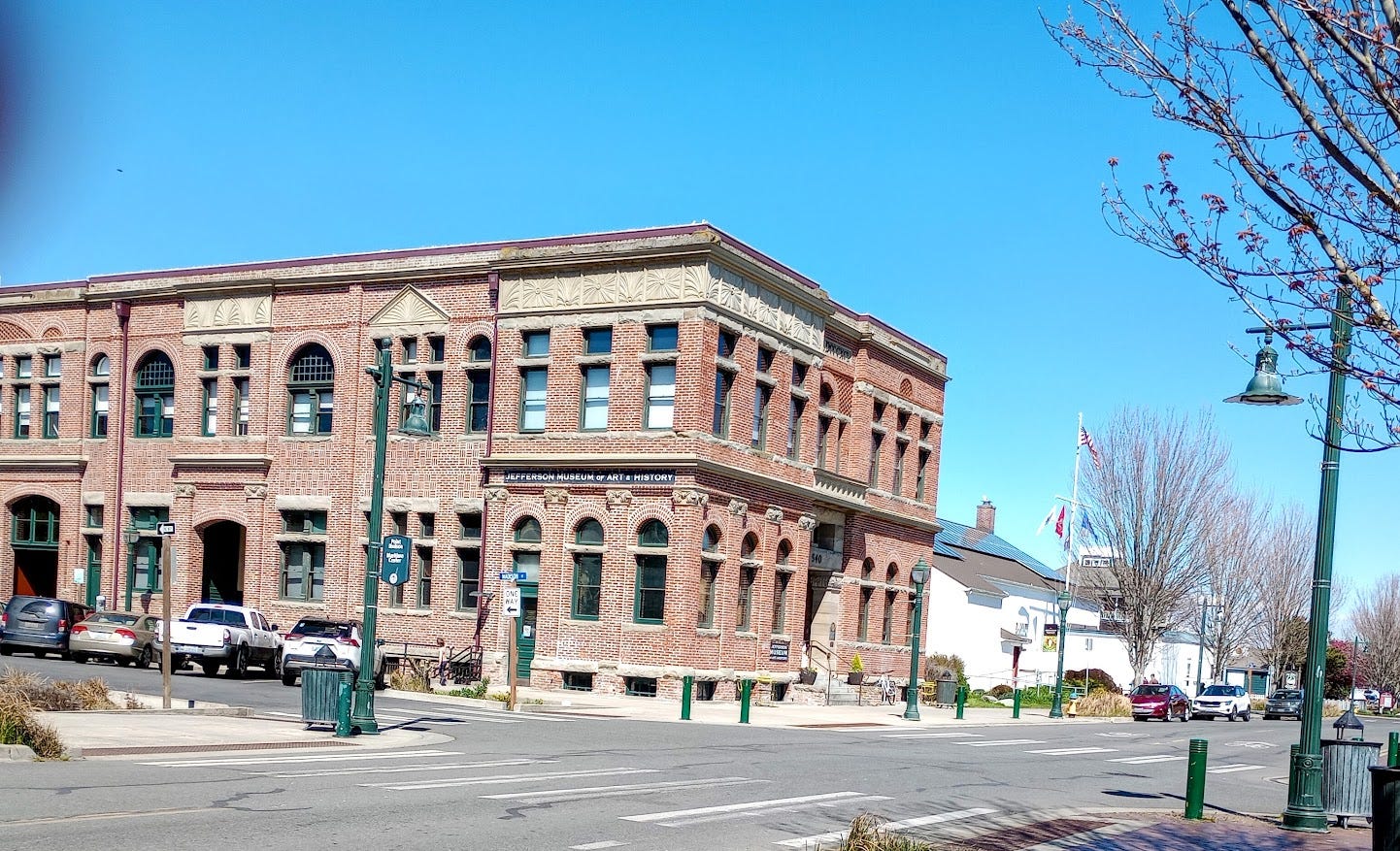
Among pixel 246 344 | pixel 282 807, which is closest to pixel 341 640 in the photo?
pixel 246 344

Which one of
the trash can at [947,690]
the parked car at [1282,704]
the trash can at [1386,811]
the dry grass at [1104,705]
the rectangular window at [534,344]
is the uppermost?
the rectangular window at [534,344]

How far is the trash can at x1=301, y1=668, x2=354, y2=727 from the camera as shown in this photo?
2105cm

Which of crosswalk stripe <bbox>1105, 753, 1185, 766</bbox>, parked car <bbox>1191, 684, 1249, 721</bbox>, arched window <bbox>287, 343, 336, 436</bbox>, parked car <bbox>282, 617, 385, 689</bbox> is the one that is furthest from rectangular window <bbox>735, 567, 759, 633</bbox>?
parked car <bbox>1191, 684, 1249, 721</bbox>

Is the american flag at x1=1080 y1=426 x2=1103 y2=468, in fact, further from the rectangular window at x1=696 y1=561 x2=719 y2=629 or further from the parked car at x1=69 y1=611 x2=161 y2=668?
the parked car at x1=69 y1=611 x2=161 y2=668

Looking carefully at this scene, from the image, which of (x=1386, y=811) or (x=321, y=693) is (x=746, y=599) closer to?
(x=321, y=693)

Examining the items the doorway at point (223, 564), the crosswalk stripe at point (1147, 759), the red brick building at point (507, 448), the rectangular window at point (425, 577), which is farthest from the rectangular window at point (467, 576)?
the crosswalk stripe at point (1147, 759)

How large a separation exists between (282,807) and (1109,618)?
52.0 meters

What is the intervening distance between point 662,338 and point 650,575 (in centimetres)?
613

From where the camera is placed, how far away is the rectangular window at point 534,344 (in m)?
38.1

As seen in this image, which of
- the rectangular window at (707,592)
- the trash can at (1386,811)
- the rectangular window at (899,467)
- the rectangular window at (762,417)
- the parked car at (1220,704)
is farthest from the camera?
the parked car at (1220,704)

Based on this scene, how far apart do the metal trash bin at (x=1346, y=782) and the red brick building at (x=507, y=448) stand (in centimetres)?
2003

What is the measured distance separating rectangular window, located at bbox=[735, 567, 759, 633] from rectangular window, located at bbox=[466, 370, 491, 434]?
8.24 meters

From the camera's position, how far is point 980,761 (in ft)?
78.0

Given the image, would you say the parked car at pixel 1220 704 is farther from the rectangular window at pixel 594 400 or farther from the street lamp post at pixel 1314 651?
the street lamp post at pixel 1314 651
